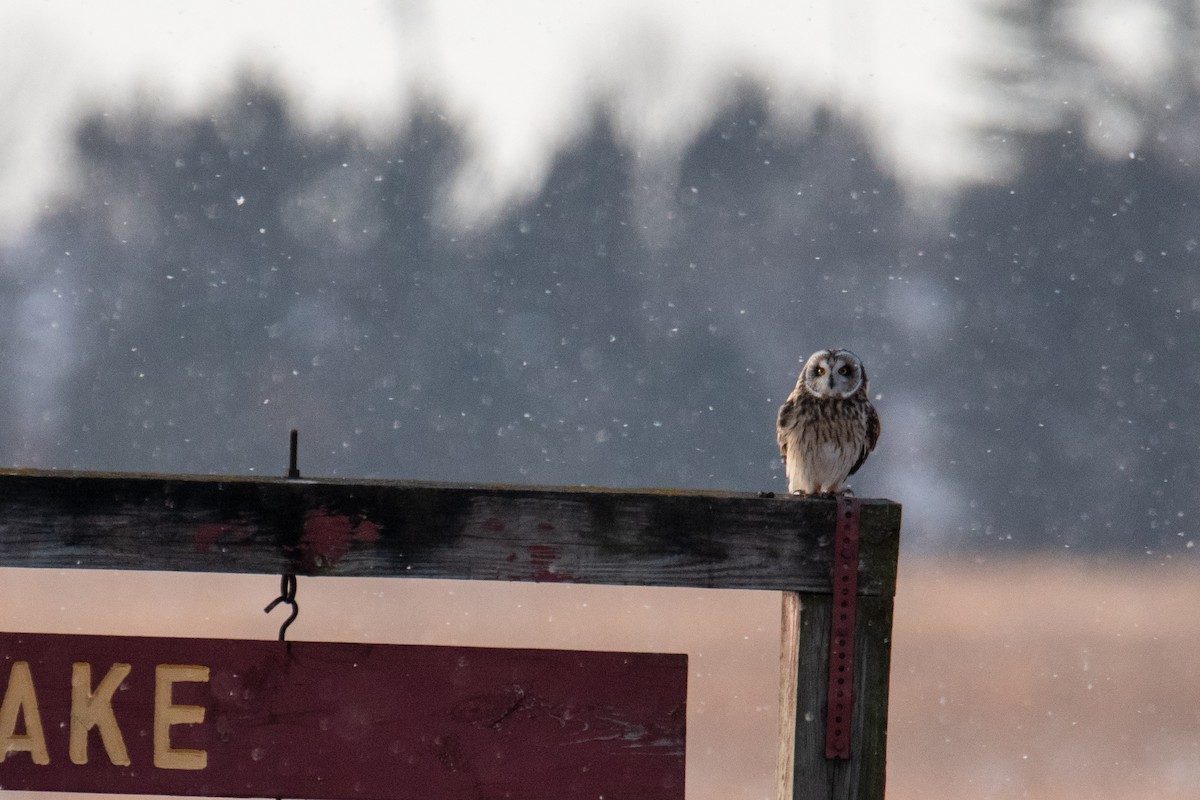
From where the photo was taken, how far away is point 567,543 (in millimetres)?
2977

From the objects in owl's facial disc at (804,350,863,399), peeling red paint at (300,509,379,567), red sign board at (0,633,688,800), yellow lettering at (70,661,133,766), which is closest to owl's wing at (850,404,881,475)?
owl's facial disc at (804,350,863,399)

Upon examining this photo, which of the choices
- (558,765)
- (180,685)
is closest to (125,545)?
(180,685)

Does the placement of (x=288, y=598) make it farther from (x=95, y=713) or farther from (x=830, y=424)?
(x=830, y=424)

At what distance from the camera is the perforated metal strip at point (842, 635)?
2959 mm

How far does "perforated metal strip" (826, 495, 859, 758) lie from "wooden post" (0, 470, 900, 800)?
0.02 meters

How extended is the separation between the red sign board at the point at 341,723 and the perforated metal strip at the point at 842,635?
37 centimetres

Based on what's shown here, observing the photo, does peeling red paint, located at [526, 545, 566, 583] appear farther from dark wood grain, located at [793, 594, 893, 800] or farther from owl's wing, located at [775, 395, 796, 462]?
owl's wing, located at [775, 395, 796, 462]

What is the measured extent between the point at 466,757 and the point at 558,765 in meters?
0.23

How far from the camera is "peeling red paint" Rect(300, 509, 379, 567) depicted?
2.98m

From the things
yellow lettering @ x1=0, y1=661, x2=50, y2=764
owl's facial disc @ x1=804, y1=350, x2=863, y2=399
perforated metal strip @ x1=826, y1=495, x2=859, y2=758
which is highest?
owl's facial disc @ x1=804, y1=350, x2=863, y2=399

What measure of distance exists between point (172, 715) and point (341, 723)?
1.38 feet

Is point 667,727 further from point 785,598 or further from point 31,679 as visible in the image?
point 31,679

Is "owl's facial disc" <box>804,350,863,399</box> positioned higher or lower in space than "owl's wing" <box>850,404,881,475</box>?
higher

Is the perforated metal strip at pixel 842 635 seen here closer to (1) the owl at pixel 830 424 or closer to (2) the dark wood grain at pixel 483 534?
(2) the dark wood grain at pixel 483 534
